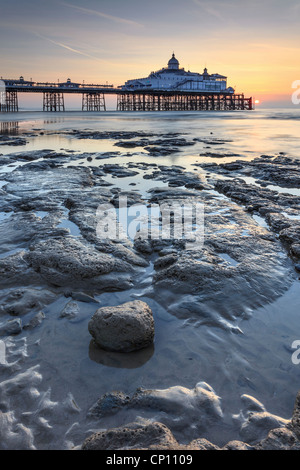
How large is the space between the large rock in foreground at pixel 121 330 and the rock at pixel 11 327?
73cm

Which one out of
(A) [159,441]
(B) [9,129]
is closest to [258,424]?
(A) [159,441]

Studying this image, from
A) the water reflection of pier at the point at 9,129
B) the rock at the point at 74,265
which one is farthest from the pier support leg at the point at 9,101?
the rock at the point at 74,265

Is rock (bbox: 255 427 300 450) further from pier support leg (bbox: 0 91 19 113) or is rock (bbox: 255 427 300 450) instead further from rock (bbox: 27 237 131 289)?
pier support leg (bbox: 0 91 19 113)

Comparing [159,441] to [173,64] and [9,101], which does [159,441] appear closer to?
[9,101]

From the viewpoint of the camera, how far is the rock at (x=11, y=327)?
3040mm

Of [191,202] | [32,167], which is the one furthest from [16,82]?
[191,202]

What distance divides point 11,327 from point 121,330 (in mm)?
1089

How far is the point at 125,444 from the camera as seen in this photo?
6.39 feet

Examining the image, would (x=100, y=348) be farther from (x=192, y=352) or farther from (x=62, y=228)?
(x=62, y=228)

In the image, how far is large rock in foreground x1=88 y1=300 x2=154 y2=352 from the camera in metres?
2.81

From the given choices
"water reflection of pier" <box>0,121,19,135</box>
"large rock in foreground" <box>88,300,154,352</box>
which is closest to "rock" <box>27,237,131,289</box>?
"large rock in foreground" <box>88,300,154,352</box>

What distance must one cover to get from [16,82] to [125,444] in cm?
8199

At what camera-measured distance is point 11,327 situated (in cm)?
310

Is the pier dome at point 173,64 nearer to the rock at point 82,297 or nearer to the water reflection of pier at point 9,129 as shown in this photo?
the water reflection of pier at point 9,129
